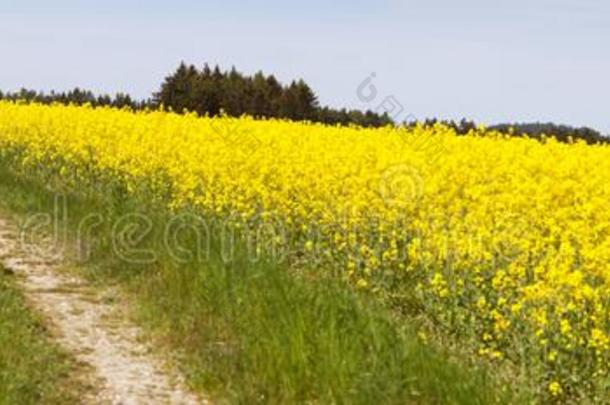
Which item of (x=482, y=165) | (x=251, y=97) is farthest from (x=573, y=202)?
(x=251, y=97)

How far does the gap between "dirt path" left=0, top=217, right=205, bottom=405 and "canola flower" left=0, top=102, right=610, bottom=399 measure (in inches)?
100

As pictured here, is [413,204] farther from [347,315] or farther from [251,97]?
[251,97]

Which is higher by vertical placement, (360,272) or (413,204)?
(413,204)

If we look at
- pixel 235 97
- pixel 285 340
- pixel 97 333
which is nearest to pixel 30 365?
pixel 97 333

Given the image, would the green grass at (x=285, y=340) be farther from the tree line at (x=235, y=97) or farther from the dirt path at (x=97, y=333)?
the tree line at (x=235, y=97)

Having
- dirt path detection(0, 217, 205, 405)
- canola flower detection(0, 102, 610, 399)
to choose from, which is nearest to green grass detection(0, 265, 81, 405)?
dirt path detection(0, 217, 205, 405)

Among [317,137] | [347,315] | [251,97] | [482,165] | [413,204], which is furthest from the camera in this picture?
[251,97]

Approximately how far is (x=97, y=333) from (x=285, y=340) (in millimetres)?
2278

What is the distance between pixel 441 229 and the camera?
11242 mm

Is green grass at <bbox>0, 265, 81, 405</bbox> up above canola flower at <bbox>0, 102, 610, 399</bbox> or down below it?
below

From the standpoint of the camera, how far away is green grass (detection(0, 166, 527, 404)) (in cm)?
659

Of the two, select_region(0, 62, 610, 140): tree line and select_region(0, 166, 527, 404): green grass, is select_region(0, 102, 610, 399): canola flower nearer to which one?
select_region(0, 166, 527, 404): green grass

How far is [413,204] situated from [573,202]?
1.95 m

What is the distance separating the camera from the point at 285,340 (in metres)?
7.58
